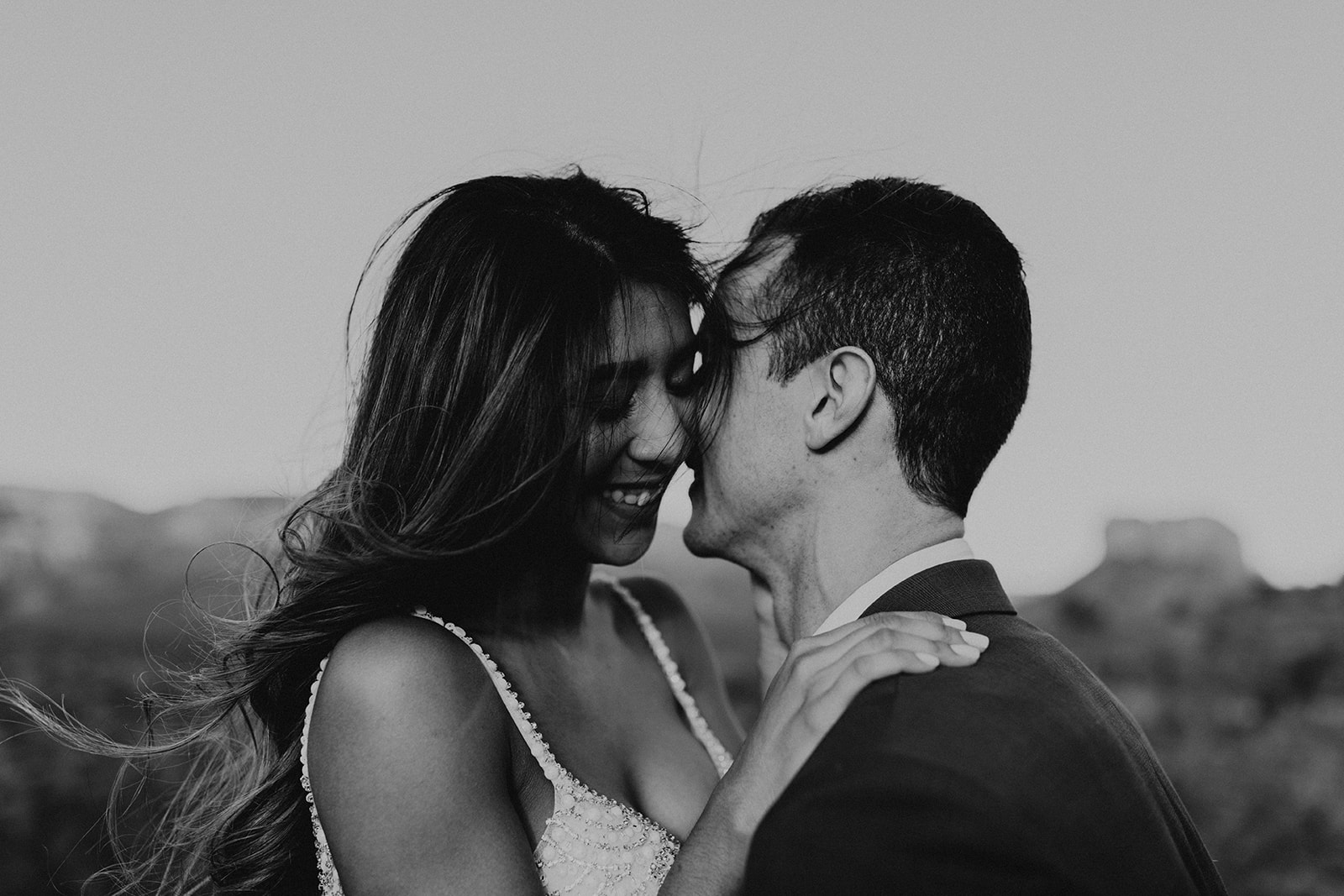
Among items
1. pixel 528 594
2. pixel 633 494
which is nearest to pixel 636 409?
pixel 633 494

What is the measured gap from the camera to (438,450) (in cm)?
266

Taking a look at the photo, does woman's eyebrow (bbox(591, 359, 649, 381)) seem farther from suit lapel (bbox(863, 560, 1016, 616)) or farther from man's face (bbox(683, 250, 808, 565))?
suit lapel (bbox(863, 560, 1016, 616))

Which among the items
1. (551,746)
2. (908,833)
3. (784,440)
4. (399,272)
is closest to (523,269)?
(399,272)

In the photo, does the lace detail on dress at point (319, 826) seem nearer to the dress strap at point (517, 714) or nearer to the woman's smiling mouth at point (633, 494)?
the dress strap at point (517, 714)

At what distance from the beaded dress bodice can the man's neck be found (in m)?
0.64

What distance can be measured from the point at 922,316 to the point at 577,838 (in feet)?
4.80

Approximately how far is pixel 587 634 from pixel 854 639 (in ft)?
4.83

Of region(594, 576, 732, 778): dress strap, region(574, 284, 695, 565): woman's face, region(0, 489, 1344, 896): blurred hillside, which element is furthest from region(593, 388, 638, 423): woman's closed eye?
region(0, 489, 1344, 896): blurred hillside

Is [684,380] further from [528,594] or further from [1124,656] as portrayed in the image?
[1124,656]

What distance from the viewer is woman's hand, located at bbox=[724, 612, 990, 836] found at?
1.95 m

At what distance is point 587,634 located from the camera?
11.1 ft

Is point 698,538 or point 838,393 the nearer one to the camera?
point 838,393

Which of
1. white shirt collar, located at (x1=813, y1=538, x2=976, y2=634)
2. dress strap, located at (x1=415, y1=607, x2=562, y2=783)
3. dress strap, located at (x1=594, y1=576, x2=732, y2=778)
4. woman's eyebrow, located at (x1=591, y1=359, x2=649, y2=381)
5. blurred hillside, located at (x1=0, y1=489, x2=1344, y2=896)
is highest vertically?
woman's eyebrow, located at (x1=591, y1=359, x2=649, y2=381)

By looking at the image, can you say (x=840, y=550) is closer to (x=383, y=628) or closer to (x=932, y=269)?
(x=932, y=269)
